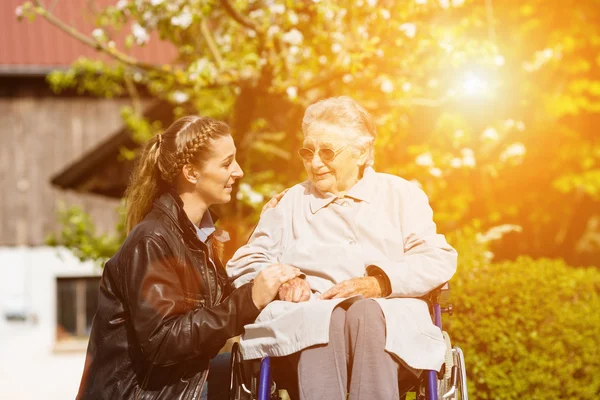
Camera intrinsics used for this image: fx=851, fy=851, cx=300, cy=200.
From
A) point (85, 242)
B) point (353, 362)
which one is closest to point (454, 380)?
point (353, 362)

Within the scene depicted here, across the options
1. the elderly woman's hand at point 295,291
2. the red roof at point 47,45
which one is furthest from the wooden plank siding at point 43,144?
the elderly woman's hand at point 295,291

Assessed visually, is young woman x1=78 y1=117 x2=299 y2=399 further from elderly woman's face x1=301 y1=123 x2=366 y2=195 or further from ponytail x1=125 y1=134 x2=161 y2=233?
elderly woman's face x1=301 y1=123 x2=366 y2=195

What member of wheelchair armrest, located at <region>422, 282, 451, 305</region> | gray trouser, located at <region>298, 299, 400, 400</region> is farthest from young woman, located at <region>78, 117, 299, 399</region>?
wheelchair armrest, located at <region>422, 282, 451, 305</region>

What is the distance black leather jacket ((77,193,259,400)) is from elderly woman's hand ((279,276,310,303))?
13cm

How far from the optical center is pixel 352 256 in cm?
351

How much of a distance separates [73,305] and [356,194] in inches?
487

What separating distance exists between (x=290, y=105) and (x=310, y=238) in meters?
3.94

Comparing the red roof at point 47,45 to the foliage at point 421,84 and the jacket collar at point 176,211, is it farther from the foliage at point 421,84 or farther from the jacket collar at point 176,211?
the jacket collar at point 176,211

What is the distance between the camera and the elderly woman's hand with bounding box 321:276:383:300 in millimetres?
3287

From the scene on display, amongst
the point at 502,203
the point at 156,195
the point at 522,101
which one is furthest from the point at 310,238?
the point at 502,203

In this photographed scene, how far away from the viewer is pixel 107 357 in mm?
3307

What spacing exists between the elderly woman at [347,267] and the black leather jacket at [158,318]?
18 cm

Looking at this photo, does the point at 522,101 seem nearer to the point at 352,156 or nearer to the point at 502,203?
the point at 502,203

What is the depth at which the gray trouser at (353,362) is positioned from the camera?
3.06 meters
